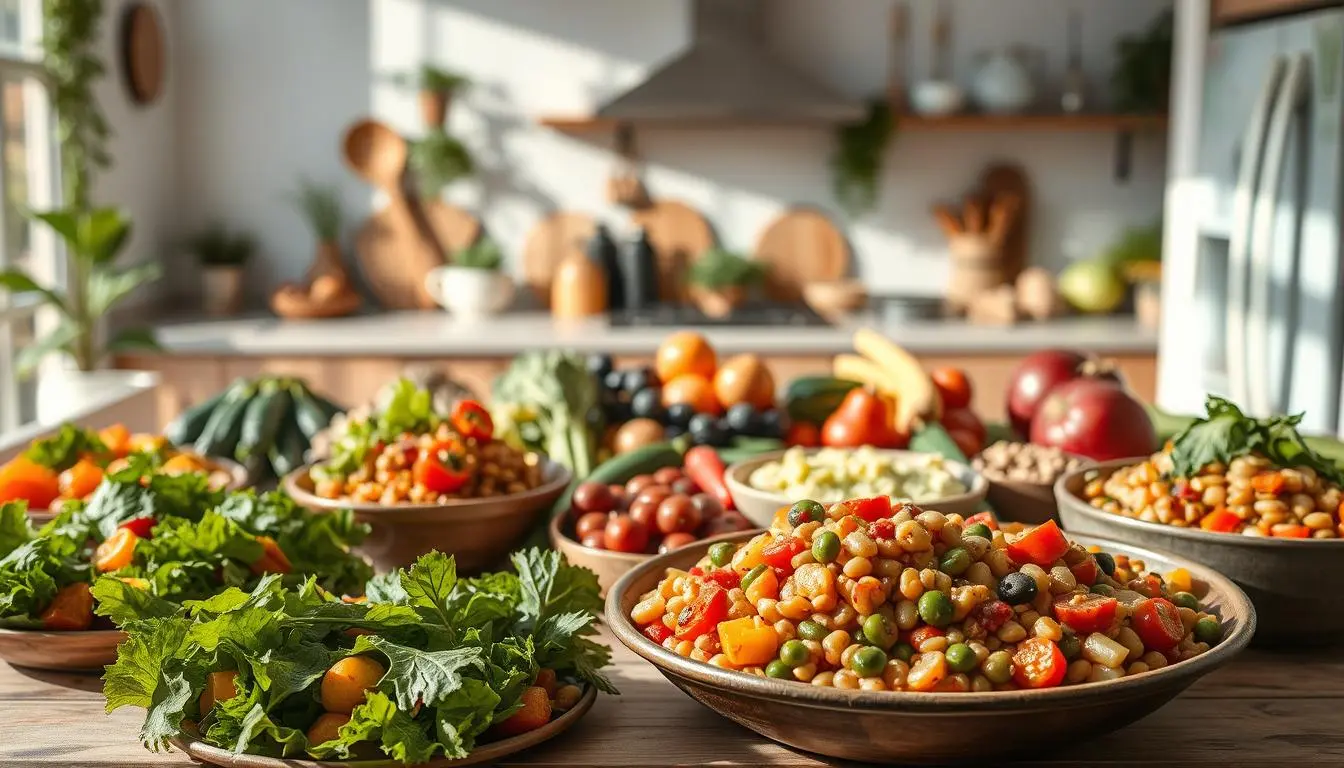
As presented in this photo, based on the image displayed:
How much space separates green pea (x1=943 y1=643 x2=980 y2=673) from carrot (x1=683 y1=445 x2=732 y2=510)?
0.73 metres

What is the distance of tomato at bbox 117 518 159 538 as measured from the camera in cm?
147

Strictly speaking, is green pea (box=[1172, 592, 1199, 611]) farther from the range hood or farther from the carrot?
the range hood

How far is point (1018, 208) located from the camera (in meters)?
5.20

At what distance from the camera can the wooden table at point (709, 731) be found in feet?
4.00

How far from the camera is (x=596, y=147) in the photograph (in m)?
5.23

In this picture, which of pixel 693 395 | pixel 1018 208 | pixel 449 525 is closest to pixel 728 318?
pixel 1018 208

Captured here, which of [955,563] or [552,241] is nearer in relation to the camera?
[955,563]

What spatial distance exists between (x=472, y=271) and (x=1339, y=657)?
12.4 ft

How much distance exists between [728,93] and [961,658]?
3.79m

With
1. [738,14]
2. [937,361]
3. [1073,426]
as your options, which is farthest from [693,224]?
[1073,426]

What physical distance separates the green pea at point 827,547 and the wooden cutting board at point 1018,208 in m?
4.26

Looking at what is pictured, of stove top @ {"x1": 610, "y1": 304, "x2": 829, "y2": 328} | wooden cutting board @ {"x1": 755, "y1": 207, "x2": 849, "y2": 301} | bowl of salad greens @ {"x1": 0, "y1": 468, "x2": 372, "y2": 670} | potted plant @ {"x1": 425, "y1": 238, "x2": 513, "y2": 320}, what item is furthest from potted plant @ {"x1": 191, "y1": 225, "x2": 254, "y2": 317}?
bowl of salad greens @ {"x1": 0, "y1": 468, "x2": 372, "y2": 670}

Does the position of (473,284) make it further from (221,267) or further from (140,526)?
(140,526)

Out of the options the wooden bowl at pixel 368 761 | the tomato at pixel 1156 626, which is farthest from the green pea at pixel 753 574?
the tomato at pixel 1156 626
